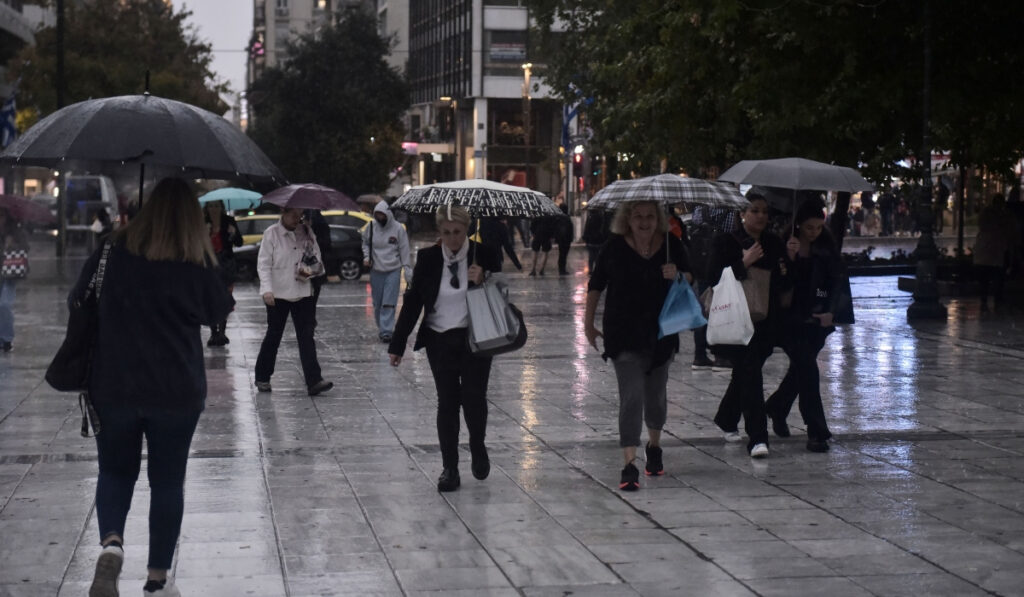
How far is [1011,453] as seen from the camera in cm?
963

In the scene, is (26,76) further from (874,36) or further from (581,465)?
(581,465)

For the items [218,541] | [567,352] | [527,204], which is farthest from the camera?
[567,352]

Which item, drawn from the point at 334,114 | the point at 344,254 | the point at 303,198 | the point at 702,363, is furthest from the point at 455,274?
the point at 334,114

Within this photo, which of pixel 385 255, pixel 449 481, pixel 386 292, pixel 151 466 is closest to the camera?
pixel 151 466

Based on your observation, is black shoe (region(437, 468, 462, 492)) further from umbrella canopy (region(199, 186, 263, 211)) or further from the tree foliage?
umbrella canopy (region(199, 186, 263, 211))

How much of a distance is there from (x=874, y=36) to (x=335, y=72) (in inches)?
1750

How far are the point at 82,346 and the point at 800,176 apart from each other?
20.3 ft

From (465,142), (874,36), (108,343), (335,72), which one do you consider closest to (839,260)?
(108,343)

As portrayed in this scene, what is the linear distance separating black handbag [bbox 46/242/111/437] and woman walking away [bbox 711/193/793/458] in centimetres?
456

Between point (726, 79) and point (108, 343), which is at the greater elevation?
point (726, 79)

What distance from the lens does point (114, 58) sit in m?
50.7

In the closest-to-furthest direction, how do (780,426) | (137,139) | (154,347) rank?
(154,347)
(137,139)
(780,426)

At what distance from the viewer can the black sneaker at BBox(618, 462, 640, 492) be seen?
27.5 ft

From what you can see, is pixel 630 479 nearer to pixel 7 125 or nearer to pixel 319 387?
pixel 319 387
